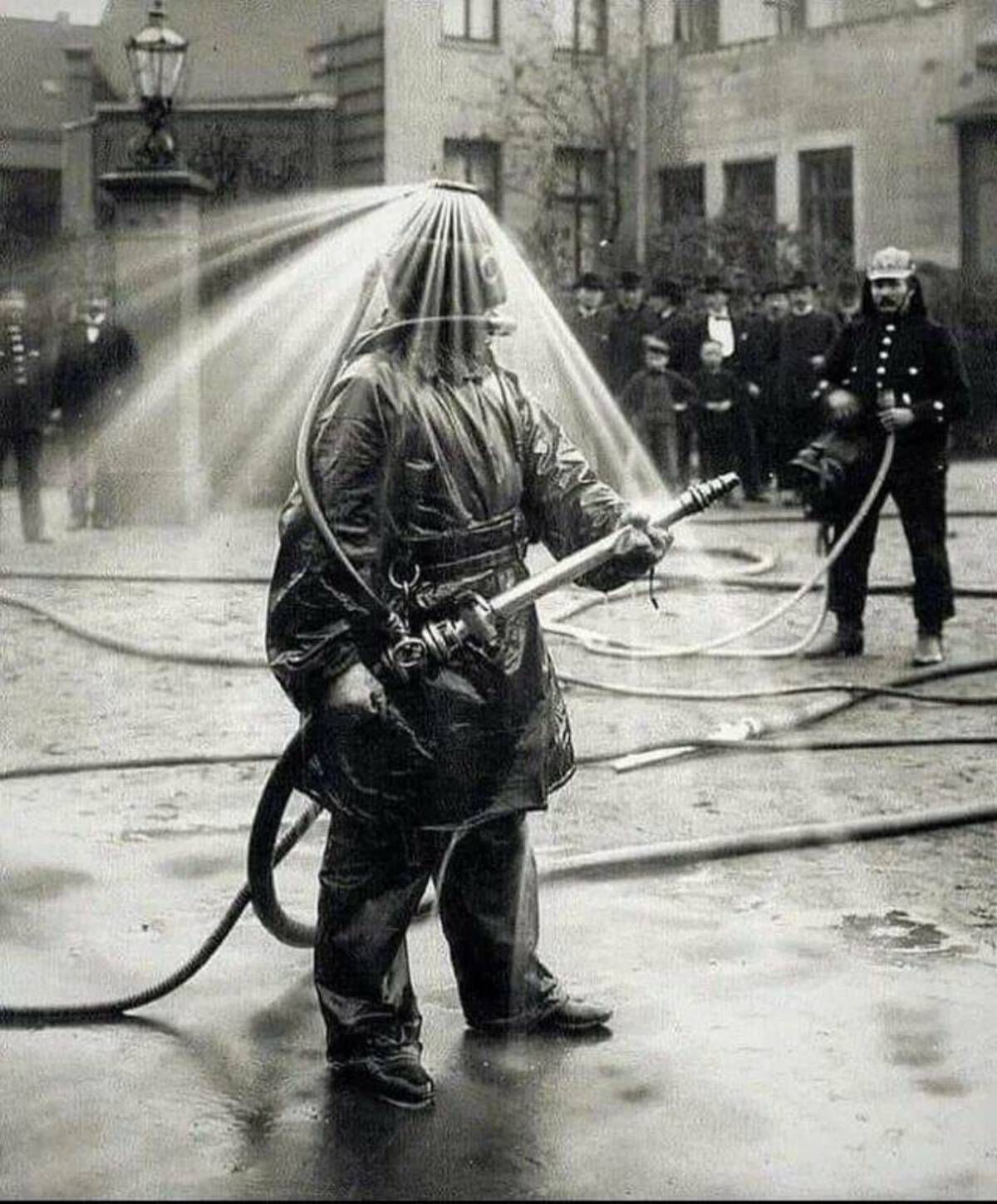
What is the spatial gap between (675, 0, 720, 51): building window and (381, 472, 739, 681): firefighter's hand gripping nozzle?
28954mm

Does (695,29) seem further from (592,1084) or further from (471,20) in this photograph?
(592,1084)

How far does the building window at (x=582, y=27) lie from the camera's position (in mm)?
29547

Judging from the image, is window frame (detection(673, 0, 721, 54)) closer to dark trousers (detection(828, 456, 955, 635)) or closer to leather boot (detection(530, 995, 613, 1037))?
dark trousers (detection(828, 456, 955, 635))

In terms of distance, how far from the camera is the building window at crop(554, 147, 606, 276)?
29.7 m

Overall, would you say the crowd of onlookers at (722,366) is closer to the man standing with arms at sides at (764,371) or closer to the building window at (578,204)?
the man standing with arms at sides at (764,371)

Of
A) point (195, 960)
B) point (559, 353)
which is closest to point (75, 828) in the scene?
point (195, 960)

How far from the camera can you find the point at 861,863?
261 inches

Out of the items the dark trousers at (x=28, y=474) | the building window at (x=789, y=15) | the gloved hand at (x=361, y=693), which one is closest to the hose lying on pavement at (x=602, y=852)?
the gloved hand at (x=361, y=693)

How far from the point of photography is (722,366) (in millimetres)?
21016

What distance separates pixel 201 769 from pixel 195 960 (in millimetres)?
3051

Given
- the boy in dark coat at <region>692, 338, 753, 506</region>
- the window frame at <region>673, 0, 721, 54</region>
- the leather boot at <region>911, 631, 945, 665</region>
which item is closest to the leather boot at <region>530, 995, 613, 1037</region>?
the leather boot at <region>911, 631, 945, 665</region>

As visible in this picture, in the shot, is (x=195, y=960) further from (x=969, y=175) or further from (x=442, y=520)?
(x=969, y=175)

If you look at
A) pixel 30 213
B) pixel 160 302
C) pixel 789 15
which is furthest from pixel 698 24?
pixel 160 302

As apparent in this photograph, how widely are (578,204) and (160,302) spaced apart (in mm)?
13169
